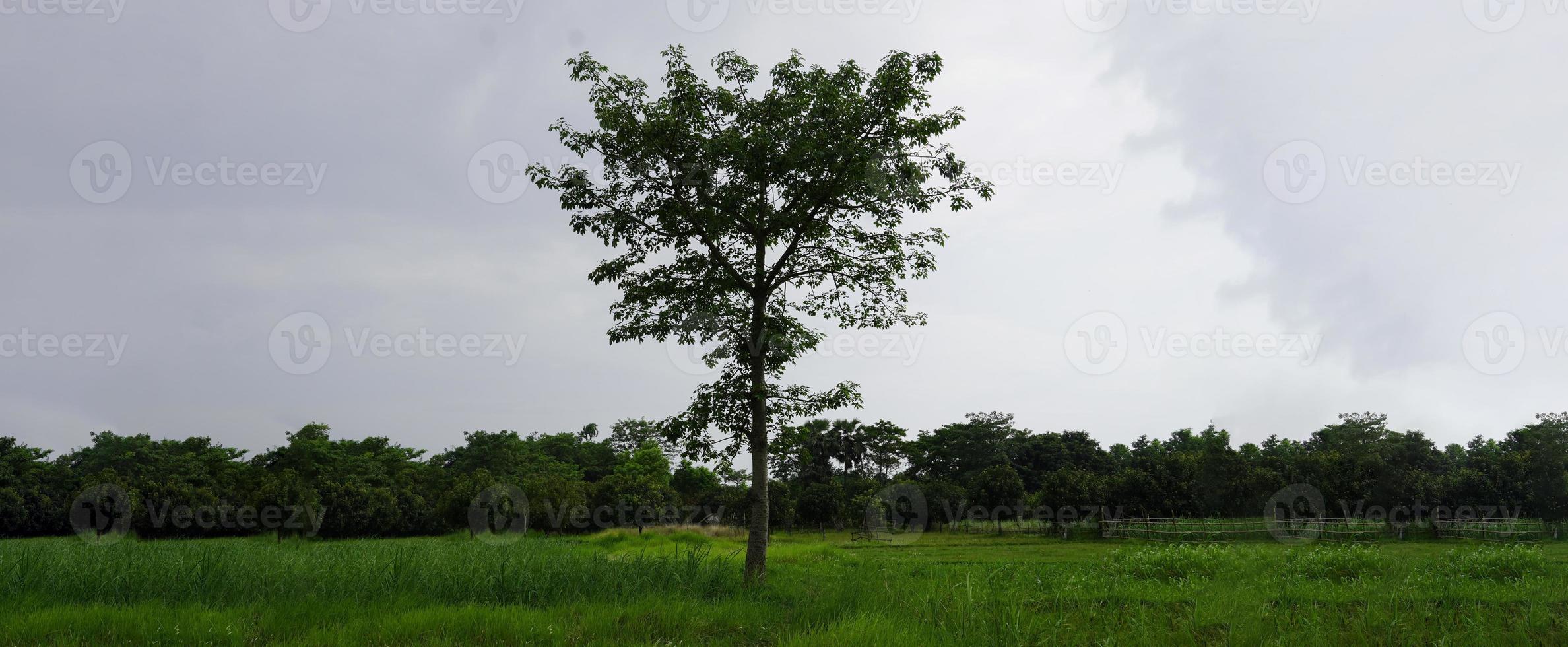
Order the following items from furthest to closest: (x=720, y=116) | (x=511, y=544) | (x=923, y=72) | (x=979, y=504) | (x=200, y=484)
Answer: (x=979, y=504), (x=200, y=484), (x=511, y=544), (x=720, y=116), (x=923, y=72)

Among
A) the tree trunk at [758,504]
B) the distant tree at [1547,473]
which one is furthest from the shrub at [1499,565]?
the distant tree at [1547,473]

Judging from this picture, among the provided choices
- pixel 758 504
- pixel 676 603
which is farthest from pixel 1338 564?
pixel 676 603

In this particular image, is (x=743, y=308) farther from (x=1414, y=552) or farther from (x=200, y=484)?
(x=200, y=484)

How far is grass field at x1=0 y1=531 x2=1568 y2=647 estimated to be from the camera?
25.3 feet

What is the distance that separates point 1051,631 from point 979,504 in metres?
42.4

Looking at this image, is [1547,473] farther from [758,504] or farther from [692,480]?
[692,480]

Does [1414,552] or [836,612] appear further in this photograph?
[1414,552]

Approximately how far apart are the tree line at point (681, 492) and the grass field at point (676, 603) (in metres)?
17.8

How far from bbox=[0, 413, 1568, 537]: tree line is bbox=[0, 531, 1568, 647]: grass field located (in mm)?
17841

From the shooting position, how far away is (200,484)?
1645 inches

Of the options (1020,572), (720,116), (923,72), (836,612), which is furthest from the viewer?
(1020,572)

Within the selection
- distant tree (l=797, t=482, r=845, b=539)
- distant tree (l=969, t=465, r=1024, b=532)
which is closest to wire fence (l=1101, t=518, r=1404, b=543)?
distant tree (l=969, t=465, r=1024, b=532)

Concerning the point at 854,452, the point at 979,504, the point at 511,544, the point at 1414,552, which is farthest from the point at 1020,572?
the point at 854,452

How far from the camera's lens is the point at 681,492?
63.4 m
